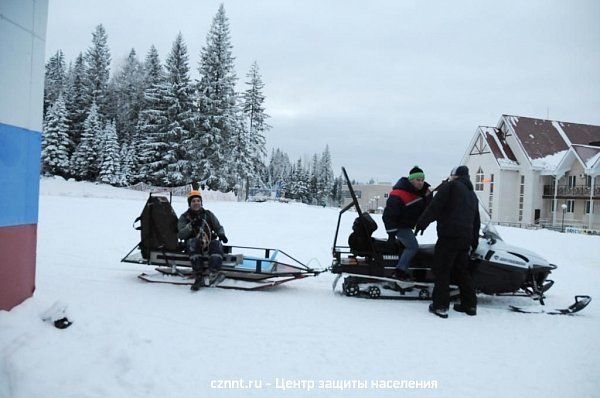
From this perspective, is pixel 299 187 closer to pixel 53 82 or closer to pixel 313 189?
pixel 313 189

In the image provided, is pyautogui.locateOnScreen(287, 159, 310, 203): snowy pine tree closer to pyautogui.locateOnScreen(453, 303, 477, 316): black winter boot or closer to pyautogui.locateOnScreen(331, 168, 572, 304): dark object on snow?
pyautogui.locateOnScreen(331, 168, 572, 304): dark object on snow

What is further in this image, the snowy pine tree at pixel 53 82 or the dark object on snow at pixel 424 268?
the snowy pine tree at pixel 53 82

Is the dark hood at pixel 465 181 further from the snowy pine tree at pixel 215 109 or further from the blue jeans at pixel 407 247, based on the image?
the snowy pine tree at pixel 215 109

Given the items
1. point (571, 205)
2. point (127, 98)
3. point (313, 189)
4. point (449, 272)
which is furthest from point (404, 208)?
point (313, 189)

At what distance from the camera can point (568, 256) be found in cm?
1174

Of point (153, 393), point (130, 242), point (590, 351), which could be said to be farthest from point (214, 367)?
point (130, 242)

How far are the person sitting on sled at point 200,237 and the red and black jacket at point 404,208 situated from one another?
8.53ft

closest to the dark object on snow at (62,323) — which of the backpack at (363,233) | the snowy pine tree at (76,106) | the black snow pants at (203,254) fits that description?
the black snow pants at (203,254)

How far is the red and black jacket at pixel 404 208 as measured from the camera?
6645 millimetres

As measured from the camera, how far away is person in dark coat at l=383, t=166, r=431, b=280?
21.6 feet

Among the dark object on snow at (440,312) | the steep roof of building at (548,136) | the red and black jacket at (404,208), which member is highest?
the steep roof of building at (548,136)

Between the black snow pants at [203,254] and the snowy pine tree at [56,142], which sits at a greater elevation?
the snowy pine tree at [56,142]

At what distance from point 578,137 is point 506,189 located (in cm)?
824

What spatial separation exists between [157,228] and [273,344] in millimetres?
3364
